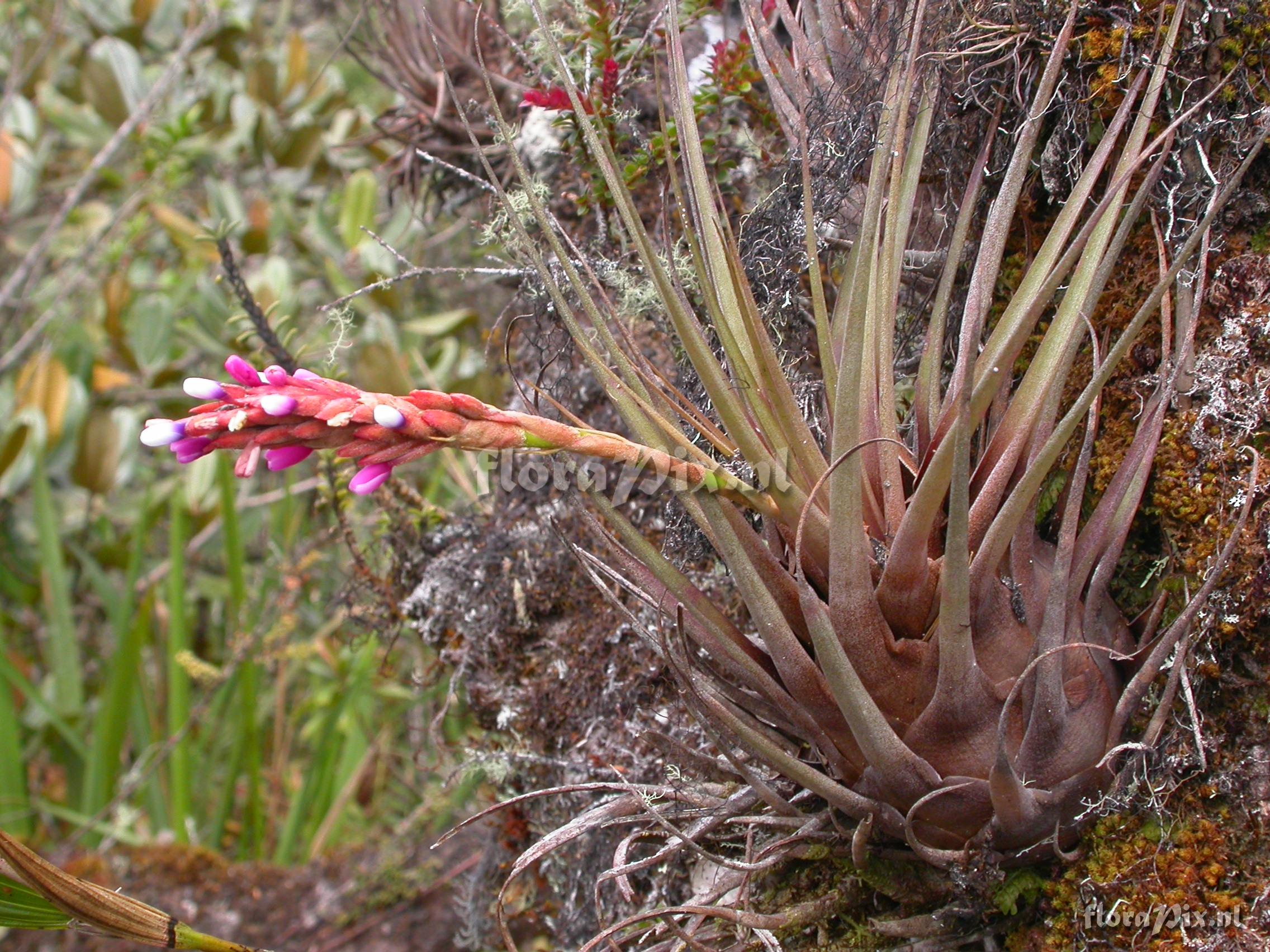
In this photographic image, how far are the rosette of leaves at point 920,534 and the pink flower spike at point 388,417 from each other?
0.75 feet

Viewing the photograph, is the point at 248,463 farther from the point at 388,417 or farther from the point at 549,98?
the point at 549,98

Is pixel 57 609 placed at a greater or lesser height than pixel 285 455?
lesser

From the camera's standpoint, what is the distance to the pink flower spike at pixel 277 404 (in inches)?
21.5

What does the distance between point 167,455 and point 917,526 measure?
301cm

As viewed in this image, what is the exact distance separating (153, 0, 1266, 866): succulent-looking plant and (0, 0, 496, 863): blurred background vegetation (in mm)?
1154

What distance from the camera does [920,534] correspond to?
0.76 metres

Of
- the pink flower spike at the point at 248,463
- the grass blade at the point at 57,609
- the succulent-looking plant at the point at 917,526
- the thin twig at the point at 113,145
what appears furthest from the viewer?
the thin twig at the point at 113,145

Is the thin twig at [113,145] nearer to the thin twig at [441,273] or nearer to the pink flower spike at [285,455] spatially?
the thin twig at [441,273]

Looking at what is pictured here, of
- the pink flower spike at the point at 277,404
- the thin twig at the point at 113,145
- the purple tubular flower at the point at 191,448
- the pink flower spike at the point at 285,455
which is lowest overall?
the pink flower spike at the point at 285,455

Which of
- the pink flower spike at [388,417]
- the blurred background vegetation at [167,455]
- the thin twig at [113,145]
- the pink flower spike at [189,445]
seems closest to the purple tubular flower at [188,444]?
the pink flower spike at [189,445]

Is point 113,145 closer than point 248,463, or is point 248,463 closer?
point 248,463

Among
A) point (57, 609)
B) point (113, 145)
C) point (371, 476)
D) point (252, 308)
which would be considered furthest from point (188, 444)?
point (113, 145)

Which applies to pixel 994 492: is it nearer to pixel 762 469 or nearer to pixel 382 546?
pixel 762 469

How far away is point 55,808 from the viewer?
2.46 meters
